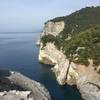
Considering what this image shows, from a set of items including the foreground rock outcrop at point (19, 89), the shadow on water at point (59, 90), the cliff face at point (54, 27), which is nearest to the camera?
the foreground rock outcrop at point (19, 89)

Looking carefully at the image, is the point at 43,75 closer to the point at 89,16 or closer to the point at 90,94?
the point at 90,94

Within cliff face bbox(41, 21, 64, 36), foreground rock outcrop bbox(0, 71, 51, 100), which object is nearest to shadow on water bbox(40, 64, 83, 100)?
foreground rock outcrop bbox(0, 71, 51, 100)

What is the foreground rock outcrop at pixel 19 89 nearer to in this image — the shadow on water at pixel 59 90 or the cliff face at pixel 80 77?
the cliff face at pixel 80 77

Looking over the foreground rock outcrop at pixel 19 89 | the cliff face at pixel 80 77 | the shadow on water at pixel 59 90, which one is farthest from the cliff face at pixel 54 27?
the foreground rock outcrop at pixel 19 89

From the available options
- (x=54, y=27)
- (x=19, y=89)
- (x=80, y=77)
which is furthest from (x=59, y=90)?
(x=54, y=27)

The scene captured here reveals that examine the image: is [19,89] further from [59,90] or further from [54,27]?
[54,27]

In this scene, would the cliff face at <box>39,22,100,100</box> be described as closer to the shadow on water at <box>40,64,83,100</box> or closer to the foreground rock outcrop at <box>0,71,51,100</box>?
the shadow on water at <box>40,64,83,100</box>

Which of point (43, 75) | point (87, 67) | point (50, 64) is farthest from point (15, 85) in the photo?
point (50, 64)

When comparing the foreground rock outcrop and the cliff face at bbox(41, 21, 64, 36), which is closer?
the foreground rock outcrop
